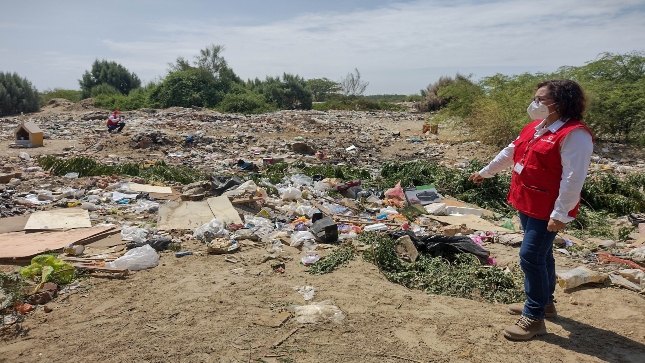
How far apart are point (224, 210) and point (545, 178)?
360 cm

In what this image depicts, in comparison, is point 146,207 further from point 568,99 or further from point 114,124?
point 114,124

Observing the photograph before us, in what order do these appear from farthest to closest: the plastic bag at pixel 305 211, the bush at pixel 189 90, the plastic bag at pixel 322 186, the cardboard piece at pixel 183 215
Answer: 1. the bush at pixel 189 90
2. the plastic bag at pixel 322 186
3. the plastic bag at pixel 305 211
4. the cardboard piece at pixel 183 215

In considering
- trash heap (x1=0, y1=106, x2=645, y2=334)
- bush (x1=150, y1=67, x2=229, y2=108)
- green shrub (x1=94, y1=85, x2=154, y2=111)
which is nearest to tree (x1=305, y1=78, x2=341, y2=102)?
bush (x1=150, y1=67, x2=229, y2=108)

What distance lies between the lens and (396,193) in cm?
654

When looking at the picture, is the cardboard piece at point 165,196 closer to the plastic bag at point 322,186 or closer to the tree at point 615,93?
the plastic bag at point 322,186

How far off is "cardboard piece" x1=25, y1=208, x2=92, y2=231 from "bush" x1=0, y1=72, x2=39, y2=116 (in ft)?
56.9

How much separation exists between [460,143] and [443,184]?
218 inches

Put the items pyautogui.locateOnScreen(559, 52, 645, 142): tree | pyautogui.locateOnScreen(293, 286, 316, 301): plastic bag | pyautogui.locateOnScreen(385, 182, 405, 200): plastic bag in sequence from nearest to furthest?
pyautogui.locateOnScreen(293, 286, 316, 301): plastic bag → pyautogui.locateOnScreen(385, 182, 405, 200): plastic bag → pyautogui.locateOnScreen(559, 52, 645, 142): tree

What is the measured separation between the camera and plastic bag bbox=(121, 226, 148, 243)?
14.2 feet

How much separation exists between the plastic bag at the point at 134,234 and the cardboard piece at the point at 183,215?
0.84 ft

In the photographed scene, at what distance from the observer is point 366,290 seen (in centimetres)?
337

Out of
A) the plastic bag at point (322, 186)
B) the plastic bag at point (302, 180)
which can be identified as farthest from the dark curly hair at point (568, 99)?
the plastic bag at point (302, 180)

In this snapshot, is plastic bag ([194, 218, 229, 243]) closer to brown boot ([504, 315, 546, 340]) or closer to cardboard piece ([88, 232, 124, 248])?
cardboard piece ([88, 232, 124, 248])

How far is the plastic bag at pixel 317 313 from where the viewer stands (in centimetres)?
290
